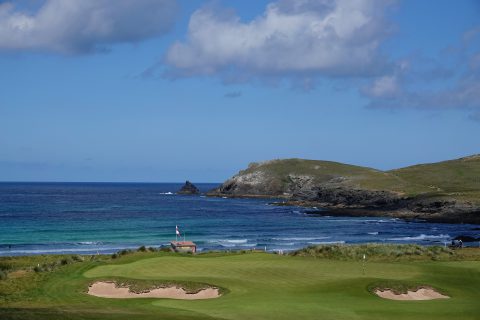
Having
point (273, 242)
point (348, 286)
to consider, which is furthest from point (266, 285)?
point (273, 242)

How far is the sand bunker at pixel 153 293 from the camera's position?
30125 millimetres

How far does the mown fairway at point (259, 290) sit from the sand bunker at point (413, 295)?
2.09 feet

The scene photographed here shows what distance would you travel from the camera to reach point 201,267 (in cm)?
3653

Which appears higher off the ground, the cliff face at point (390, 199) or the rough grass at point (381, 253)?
the cliff face at point (390, 199)

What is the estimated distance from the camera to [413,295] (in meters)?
30.1

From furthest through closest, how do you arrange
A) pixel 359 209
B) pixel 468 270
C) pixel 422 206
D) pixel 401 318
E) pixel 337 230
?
pixel 359 209 < pixel 422 206 < pixel 337 230 < pixel 468 270 < pixel 401 318

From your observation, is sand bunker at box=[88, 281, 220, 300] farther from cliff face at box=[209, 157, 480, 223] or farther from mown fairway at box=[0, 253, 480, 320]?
cliff face at box=[209, 157, 480, 223]

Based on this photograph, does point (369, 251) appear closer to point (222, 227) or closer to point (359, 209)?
point (222, 227)

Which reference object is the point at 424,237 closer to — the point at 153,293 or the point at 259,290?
the point at 259,290

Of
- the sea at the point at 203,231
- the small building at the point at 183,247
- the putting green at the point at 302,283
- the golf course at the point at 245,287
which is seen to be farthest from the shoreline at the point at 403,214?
the putting green at the point at 302,283

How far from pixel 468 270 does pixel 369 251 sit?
61.8 feet

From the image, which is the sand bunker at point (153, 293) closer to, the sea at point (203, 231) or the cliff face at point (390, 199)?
the sea at point (203, 231)

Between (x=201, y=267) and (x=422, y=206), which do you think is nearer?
(x=201, y=267)

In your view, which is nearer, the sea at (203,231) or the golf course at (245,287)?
the golf course at (245,287)
